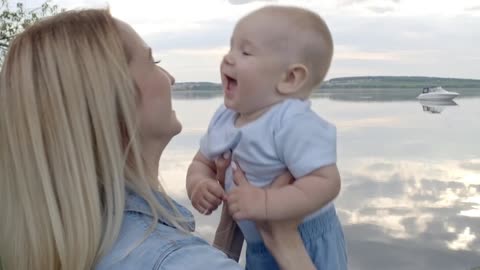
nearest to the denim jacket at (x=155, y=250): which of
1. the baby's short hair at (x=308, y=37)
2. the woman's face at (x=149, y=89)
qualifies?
the woman's face at (x=149, y=89)

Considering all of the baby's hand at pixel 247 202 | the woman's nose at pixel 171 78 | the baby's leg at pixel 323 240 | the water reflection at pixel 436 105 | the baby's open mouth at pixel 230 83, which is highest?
the woman's nose at pixel 171 78

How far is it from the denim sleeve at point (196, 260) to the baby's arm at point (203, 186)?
63 cm

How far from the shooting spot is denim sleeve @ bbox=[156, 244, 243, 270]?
1.74 metres

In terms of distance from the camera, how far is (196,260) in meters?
1.75

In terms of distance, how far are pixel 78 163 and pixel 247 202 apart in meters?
0.61

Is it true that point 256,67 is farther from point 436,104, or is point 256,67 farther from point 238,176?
point 436,104

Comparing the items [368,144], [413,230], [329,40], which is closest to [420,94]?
[368,144]

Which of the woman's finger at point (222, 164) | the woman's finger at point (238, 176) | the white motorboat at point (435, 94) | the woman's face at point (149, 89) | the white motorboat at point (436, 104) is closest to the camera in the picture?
the woman's face at point (149, 89)

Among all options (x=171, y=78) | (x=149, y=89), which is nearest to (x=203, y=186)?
(x=171, y=78)

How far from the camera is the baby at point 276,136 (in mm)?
2258

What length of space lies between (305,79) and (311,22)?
0.60ft

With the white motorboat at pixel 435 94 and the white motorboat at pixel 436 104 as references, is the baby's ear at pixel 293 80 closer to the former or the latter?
the white motorboat at pixel 435 94

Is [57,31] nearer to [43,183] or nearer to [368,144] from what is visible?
[43,183]

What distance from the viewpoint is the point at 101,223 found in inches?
72.1
